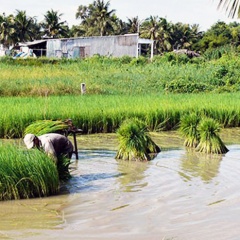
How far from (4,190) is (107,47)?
37.1 meters

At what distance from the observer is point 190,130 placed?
11.4m

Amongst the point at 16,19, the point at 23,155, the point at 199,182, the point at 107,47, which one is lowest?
the point at 199,182

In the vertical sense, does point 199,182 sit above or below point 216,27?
below

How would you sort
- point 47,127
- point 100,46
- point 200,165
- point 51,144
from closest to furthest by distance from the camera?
point 51,144 < point 47,127 < point 200,165 < point 100,46

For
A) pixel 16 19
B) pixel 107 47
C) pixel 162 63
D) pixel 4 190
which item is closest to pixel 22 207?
pixel 4 190

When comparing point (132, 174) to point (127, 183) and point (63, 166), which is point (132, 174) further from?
point (63, 166)

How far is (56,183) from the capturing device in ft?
21.5

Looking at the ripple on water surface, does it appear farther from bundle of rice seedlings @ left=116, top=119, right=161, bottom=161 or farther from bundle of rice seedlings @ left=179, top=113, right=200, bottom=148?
bundle of rice seedlings @ left=179, top=113, right=200, bottom=148

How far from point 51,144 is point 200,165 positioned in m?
3.17

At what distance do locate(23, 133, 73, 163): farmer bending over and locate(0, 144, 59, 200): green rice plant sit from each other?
0.39 m

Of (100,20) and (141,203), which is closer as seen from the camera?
(141,203)

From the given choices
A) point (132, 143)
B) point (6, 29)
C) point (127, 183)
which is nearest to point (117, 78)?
point (132, 143)

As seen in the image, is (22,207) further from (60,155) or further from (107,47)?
(107,47)

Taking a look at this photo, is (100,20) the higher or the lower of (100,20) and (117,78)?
the higher
